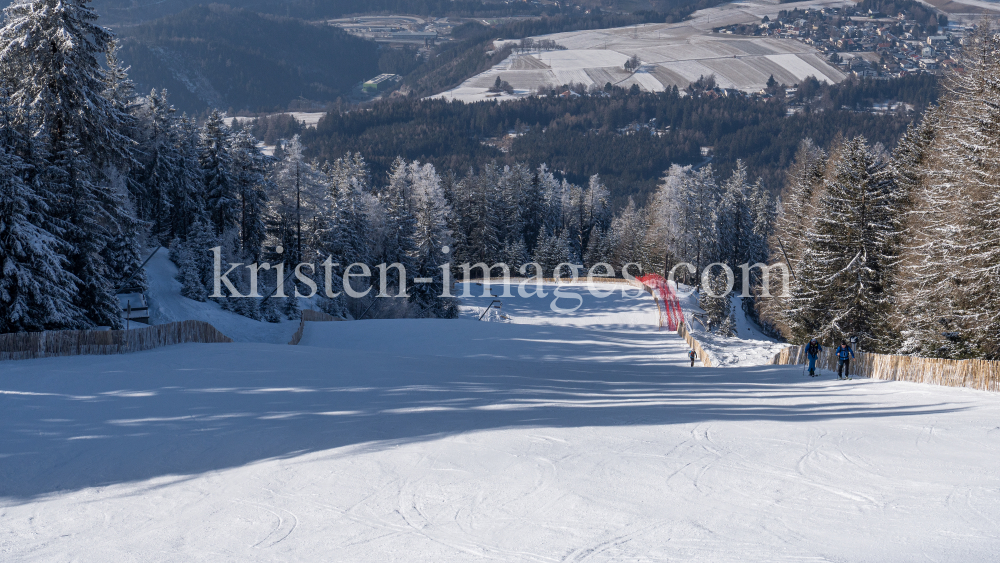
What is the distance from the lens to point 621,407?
1647 cm

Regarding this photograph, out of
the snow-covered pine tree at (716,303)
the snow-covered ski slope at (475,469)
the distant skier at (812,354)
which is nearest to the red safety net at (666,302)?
the snow-covered pine tree at (716,303)

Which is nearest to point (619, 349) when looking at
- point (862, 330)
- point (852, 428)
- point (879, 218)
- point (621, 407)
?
point (862, 330)

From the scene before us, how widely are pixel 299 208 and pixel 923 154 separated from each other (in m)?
38.3

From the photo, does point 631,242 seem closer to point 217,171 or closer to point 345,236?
point 345,236

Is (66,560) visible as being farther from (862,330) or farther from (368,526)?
(862,330)

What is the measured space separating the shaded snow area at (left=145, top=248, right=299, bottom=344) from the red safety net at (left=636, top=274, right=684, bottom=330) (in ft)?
74.5

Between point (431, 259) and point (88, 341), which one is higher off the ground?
point (431, 259)

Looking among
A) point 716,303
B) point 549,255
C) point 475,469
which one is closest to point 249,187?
point 549,255

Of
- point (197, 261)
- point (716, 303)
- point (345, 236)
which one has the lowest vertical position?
point (716, 303)

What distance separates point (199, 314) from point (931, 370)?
33990mm

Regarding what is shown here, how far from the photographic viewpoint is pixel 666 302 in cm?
5116

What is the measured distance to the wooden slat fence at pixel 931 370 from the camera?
1700 centimetres

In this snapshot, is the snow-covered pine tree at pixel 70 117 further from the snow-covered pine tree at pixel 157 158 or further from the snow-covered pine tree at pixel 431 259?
the snow-covered pine tree at pixel 431 259

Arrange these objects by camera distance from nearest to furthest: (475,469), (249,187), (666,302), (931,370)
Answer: (475,469), (931,370), (249,187), (666,302)
